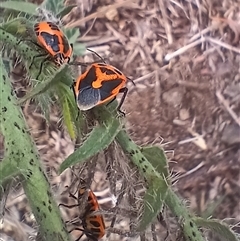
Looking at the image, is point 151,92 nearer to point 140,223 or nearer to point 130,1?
point 130,1

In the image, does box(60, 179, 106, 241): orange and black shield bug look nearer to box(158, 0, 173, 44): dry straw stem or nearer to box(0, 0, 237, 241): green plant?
box(0, 0, 237, 241): green plant

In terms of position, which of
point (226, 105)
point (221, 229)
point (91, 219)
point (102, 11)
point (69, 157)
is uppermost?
point (69, 157)

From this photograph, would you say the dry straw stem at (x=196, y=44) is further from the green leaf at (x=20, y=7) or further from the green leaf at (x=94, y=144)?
the green leaf at (x=94, y=144)

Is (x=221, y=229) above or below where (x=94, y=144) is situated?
below

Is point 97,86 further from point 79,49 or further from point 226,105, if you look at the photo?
point 226,105

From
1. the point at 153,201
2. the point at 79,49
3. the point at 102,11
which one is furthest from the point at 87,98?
the point at 102,11

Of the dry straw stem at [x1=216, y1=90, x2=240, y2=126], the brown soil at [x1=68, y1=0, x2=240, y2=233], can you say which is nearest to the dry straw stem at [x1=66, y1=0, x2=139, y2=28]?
the brown soil at [x1=68, y1=0, x2=240, y2=233]
